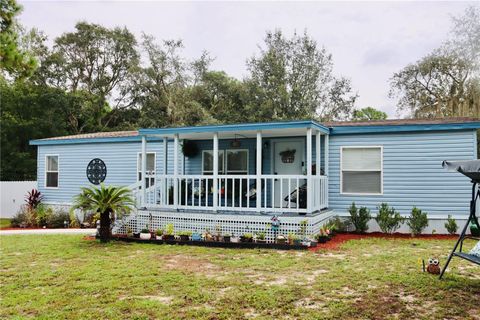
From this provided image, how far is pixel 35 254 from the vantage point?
7383 millimetres

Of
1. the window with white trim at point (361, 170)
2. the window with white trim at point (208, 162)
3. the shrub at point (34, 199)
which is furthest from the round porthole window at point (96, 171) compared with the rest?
the window with white trim at point (361, 170)

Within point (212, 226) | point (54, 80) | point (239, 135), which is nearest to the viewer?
point (212, 226)

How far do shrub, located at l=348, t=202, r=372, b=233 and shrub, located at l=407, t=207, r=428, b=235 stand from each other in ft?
3.31

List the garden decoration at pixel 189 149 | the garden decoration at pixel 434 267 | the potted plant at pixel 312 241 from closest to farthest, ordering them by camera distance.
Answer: the garden decoration at pixel 434 267 < the potted plant at pixel 312 241 < the garden decoration at pixel 189 149

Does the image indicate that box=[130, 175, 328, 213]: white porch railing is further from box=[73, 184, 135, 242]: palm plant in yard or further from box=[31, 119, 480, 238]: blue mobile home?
box=[73, 184, 135, 242]: palm plant in yard

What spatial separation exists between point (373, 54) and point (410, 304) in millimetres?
23106

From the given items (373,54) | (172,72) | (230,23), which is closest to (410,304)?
(230,23)

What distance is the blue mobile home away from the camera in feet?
29.2

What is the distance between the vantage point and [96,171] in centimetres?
1359

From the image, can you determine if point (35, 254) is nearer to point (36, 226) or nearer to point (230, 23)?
point (36, 226)

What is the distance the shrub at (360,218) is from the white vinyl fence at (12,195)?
40.7 feet

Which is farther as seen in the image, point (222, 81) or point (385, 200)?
point (222, 81)

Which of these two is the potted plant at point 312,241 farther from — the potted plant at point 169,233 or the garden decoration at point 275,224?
the potted plant at point 169,233

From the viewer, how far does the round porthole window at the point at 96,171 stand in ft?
44.1
